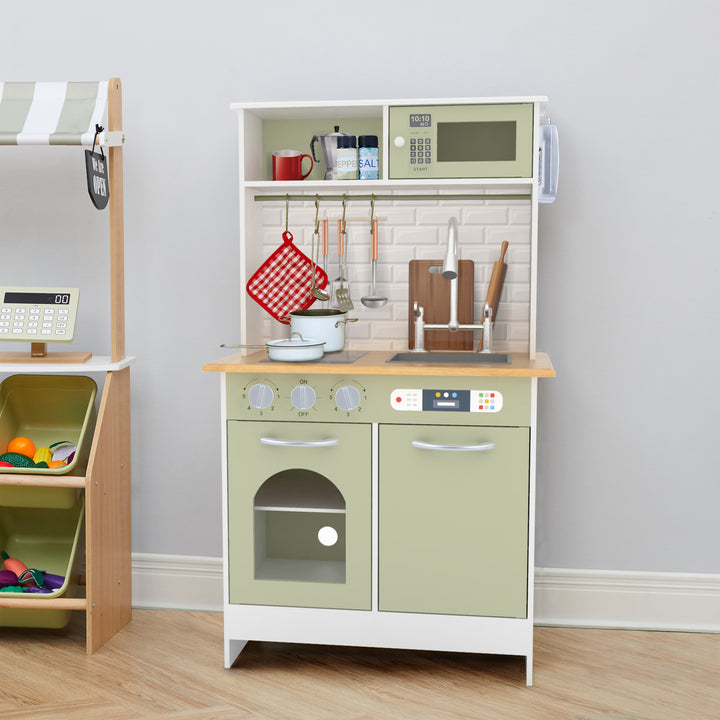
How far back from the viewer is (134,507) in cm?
324

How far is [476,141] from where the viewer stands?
2.71 m

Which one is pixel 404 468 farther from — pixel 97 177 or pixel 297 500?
pixel 97 177

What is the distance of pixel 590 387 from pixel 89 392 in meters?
1.77

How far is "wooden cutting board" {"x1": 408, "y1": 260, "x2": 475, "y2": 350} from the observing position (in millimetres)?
2969

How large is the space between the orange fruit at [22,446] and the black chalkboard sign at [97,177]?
2.84 ft

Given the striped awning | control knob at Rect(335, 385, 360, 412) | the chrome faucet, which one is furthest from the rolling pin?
the striped awning

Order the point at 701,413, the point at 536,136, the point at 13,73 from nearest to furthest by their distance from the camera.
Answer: the point at 536,136
the point at 701,413
the point at 13,73

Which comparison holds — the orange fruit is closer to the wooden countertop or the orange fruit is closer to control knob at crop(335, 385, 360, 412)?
the wooden countertop

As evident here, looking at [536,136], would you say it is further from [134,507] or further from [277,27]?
[134,507]

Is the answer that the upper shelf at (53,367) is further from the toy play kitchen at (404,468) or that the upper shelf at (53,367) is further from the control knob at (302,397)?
the control knob at (302,397)

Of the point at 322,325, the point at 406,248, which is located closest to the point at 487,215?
the point at 406,248

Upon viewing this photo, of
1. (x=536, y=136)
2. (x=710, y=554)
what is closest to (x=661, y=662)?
(x=710, y=554)

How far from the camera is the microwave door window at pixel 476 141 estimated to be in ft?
8.86

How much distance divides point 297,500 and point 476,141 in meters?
1.26
